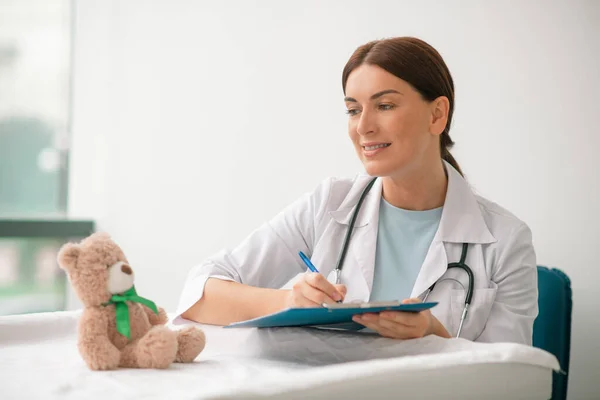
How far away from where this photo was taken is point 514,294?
4.82 ft

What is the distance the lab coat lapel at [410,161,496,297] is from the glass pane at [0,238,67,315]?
105 inches

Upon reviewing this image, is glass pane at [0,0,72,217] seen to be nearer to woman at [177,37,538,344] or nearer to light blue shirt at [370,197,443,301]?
woman at [177,37,538,344]

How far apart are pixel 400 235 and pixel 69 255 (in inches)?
33.0

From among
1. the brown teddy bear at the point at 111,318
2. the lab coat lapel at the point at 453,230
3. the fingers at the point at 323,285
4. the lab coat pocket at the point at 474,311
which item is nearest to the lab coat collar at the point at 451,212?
the lab coat lapel at the point at 453,230

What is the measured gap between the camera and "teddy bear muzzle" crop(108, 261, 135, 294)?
1004mm

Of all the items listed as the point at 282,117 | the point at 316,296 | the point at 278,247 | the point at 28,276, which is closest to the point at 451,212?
the point at 278,247

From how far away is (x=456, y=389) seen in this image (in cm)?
86

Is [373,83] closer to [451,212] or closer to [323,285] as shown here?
[451,212]

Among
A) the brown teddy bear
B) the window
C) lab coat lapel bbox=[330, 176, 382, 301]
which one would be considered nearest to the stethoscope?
lab coat lapel bbox=[330, 176, 382, 301]

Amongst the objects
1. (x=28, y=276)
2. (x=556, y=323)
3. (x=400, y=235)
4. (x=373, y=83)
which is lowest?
(x=28, y=276)

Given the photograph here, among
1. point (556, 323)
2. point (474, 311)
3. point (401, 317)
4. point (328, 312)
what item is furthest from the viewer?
point (556, 323)

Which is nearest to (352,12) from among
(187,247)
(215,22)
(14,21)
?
(215,22)

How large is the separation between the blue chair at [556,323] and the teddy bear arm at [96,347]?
1252mm

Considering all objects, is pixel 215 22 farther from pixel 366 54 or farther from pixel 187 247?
pixel 366 54
